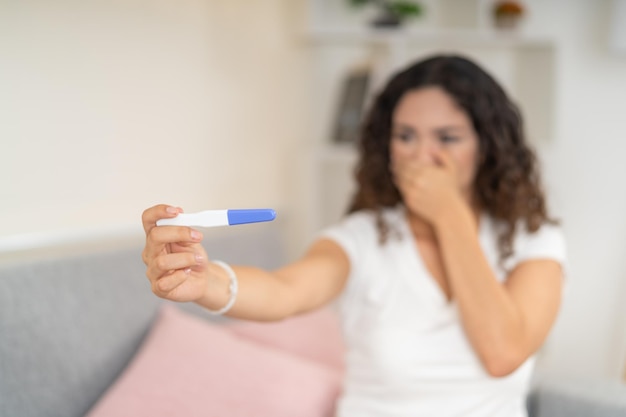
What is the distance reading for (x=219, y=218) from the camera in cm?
65

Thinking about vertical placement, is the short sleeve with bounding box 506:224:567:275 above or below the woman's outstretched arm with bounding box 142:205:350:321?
below

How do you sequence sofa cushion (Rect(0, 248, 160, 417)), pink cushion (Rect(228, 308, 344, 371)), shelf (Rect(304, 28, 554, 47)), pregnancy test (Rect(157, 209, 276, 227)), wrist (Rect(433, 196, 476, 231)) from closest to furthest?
pregnancy test (Rect(157, 209, 276, 227))
sofa cushion (Rect(0, 248, 160, 417))
wrist (Rect(433, 196, 476, 231))
pink cushion (Rect(228, 308, 344, 371))
shelf (Rect(304, 28, 554, 47))

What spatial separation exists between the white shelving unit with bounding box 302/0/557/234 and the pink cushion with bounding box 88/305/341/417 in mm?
750

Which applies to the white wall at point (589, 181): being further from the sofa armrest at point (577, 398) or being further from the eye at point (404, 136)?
the eye at point (404, 136)

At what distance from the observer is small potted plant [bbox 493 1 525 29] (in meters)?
1.84

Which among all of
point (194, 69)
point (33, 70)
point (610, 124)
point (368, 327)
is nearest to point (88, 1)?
point (33, 70)

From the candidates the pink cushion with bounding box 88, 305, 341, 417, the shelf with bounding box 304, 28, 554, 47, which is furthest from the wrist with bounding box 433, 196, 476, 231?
the shelf with bounding box 304, 28, 554, 47

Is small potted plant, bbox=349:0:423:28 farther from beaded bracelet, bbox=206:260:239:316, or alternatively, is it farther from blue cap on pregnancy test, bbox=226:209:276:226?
blue cap on pregnancy test, bbox=226:209:276:226

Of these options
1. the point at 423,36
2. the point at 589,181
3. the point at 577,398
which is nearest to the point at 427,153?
the point at 577,398

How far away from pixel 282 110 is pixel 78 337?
1042mm

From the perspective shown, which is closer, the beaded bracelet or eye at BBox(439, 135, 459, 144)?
the beaded bracelet

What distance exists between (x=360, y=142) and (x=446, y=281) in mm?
369

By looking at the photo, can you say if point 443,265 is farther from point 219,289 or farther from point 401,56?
point 401,56

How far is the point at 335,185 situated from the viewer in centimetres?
206
